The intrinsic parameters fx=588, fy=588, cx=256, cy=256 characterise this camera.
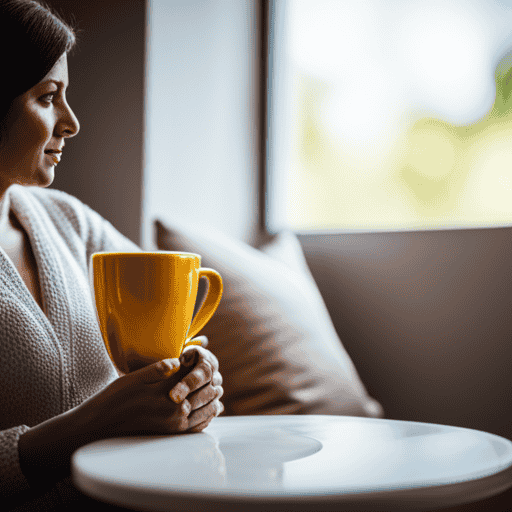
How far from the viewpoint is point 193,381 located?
0.59 meters

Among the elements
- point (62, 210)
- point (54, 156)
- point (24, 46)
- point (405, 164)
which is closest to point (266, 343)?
point (62, 210)

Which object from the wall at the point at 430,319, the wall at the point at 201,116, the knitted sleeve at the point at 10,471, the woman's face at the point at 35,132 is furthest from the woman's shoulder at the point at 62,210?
the wall at the point at 430,319

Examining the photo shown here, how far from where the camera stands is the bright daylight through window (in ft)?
4.95

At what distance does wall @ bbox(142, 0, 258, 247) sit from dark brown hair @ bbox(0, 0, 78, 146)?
0.57 metres

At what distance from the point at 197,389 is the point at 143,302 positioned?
0.38 ft

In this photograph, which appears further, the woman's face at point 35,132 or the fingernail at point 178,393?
the woman's face at point 35,132

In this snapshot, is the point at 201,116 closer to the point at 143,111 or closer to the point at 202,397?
the point at 143,111

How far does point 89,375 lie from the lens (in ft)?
2.55

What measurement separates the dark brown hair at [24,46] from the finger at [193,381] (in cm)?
40

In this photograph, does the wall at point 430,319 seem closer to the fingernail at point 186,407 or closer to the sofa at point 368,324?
the sofa at point 368,324

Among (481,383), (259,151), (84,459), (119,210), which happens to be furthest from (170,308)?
(259,151)

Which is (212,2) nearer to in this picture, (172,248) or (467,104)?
(467,104)

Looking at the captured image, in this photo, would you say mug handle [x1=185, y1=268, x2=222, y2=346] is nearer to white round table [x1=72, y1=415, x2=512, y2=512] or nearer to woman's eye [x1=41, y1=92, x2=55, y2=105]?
white round table [x1=72, y1=415, x2=512, y2=512]

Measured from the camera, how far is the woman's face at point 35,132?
0.73 m
